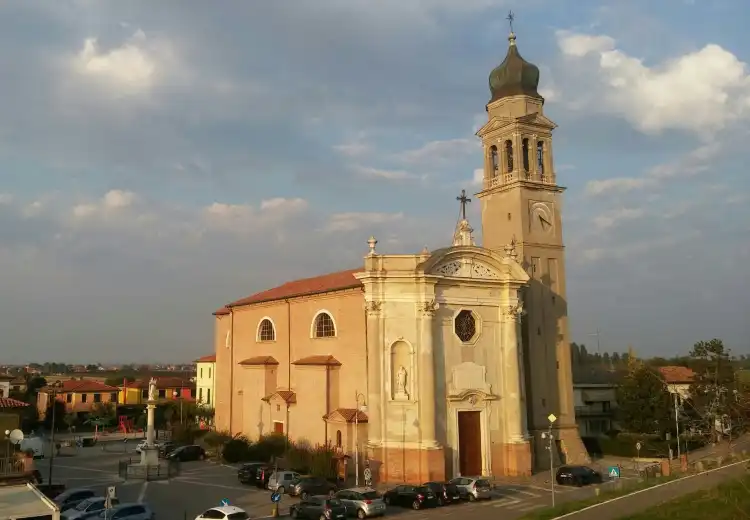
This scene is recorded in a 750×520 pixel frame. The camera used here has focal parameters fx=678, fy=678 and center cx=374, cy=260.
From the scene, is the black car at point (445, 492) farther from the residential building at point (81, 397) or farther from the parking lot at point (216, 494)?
the residential building at point (81, 397)

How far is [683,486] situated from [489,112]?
24.6 m

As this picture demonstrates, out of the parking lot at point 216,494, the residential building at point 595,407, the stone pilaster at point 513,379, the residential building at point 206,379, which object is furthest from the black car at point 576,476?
the residential building at point 206,379

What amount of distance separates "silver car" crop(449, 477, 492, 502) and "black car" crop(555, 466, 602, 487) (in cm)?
601

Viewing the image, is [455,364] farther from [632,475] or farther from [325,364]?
[632,475]

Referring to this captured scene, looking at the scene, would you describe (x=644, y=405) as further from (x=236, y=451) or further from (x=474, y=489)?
(x=236, y=451)

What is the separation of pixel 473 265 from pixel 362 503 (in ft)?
49.9

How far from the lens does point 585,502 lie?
2355 cm

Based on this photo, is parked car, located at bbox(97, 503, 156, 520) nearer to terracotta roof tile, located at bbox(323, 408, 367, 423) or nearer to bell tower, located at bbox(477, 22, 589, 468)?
terracotta roof tile, located at bbox(323, 408, 367, 423)

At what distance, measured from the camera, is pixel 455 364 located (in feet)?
115

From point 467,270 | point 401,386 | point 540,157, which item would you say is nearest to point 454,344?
point 401,386

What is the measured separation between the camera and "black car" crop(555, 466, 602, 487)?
109 feet

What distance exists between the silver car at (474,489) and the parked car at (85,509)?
1392 centimetres

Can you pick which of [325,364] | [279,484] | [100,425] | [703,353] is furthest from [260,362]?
[100,425]

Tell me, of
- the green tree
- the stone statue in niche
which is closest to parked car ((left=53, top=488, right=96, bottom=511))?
the stone statue in niche
